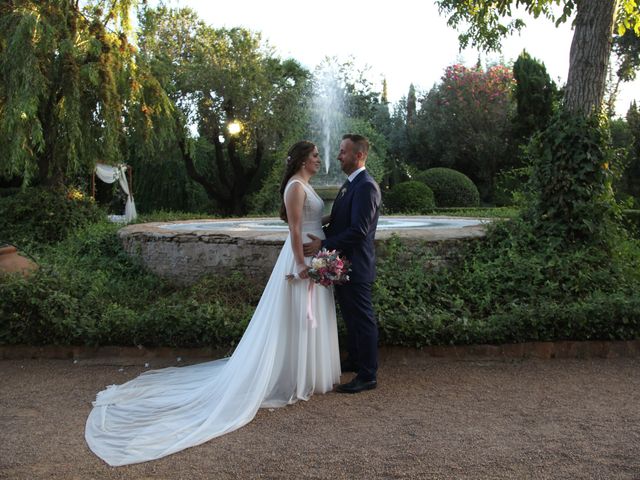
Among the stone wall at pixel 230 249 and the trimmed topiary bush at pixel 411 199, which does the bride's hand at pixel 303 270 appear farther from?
the trimmed topiary bush at pixel 411 199

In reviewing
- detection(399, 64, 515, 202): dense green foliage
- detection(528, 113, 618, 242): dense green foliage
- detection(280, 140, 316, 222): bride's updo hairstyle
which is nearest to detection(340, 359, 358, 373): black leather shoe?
detection(280, 140, 316, 222): bride's updo hairstyle

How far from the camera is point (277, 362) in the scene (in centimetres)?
374

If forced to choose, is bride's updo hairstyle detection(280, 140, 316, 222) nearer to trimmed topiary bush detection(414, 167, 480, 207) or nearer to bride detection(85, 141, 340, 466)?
bride detection(85, 141, 340, 466)

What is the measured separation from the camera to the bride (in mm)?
3500

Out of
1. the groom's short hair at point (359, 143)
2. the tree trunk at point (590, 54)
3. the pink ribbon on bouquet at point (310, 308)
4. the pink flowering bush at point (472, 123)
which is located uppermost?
the pink flowering bush at point (472, 123)

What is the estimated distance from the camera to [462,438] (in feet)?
10.0

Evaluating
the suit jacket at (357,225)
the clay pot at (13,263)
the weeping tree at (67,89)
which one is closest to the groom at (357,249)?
the suit jacket at (357,225)

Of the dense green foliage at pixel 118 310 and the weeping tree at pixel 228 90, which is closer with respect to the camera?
the dense green foliage at pixel 118 310

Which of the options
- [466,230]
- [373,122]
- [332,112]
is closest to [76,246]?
[466,230]

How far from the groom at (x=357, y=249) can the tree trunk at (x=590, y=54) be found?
316cm

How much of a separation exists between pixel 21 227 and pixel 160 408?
6.91 metres

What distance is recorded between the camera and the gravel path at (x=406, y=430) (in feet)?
8.91

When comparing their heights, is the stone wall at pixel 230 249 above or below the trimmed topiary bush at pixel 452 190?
below

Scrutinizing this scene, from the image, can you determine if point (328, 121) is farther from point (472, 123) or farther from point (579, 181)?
point (579, 181)
